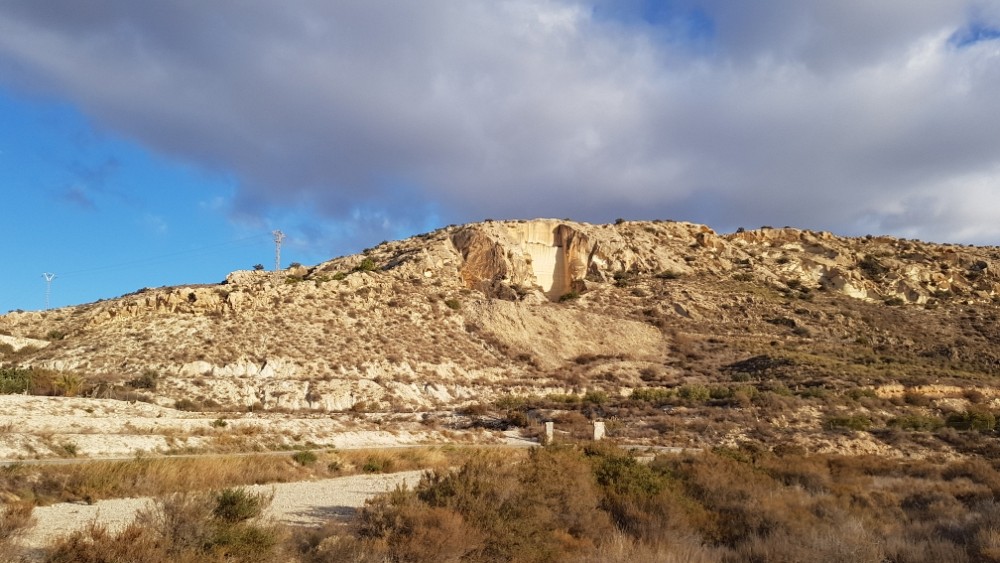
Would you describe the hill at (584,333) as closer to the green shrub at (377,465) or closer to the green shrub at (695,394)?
the green shrub at (695,394)

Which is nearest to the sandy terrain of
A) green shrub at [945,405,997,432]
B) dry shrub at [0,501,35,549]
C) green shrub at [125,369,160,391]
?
green shrub at [125,369,160,391]

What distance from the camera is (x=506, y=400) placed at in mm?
38281

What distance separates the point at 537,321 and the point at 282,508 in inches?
1701

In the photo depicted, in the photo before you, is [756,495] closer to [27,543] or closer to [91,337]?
[27,543]

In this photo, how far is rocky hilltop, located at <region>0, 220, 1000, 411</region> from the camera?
3628 centimetres

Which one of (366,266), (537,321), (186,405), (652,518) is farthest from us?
(366,266)

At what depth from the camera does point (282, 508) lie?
10.8 metres

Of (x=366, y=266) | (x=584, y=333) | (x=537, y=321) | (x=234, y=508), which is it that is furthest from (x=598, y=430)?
Result: (x=366, y=266)

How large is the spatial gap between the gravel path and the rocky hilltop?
1869 cm

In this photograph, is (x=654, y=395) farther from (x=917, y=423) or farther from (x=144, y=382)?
(x=144, y=382)

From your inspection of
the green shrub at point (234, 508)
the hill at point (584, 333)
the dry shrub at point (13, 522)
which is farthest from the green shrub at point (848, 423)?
the dry shrub at point (13, 522)

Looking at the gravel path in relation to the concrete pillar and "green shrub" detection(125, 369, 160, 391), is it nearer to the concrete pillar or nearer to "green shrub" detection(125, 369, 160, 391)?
the concrete pillar

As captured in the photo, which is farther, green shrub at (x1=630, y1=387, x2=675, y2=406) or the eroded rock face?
the eroded rock face

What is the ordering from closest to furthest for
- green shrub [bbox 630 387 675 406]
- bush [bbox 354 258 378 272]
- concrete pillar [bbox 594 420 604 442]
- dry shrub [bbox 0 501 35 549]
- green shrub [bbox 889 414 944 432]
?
dry shrub [bbox 0 501 35 549]
concrete pillar [bbox 594 420 604 442]
green shrub [bbox 889 414 944 432]
green shrub [bbox 630 387 675 406]
bush [bbox 354 258 378 272]
